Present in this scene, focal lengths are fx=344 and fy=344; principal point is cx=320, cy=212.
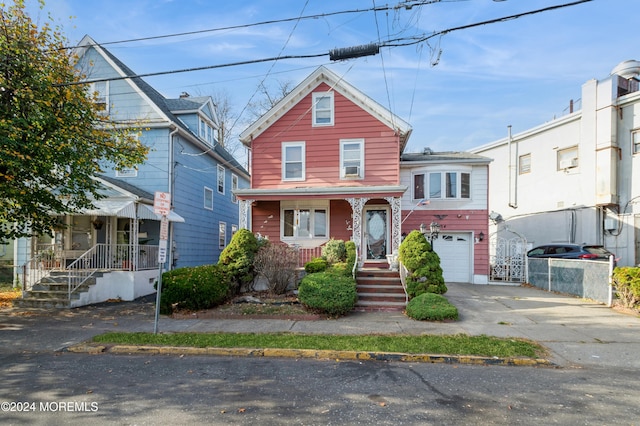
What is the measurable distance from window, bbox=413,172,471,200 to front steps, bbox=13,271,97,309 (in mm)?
13565

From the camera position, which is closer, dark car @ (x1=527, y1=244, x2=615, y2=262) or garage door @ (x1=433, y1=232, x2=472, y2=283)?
dark car @ (x1=527, y1=244, x2=615, y2=262)

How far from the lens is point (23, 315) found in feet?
31.5

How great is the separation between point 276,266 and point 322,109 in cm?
731

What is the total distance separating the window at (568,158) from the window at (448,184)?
647cm

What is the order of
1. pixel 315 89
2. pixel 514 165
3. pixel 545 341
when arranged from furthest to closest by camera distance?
pixel 514 165 → pixel 315 89 → pixel 545 341

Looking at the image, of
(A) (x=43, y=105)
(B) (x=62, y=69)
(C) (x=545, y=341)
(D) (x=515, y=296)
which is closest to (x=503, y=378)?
(C) (x=545, y=341)

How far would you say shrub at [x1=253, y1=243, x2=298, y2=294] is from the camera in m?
10.8

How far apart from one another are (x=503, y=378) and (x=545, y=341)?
97.8 inches

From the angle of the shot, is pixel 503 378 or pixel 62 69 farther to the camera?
pixel 62 69

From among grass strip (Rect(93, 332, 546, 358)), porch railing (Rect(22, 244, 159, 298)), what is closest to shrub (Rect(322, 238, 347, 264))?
grass strip (Rect(93, 332, 546, 358))

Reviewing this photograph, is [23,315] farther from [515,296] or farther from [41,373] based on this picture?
[515,296]

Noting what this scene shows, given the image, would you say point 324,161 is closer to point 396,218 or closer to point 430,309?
point 396,218

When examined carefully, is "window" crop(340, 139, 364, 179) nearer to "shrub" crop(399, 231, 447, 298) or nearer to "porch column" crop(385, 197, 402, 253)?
"porch column" crop(385, 197, 402, 253)

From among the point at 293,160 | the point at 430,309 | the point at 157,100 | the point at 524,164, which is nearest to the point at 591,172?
the point at 524,164
